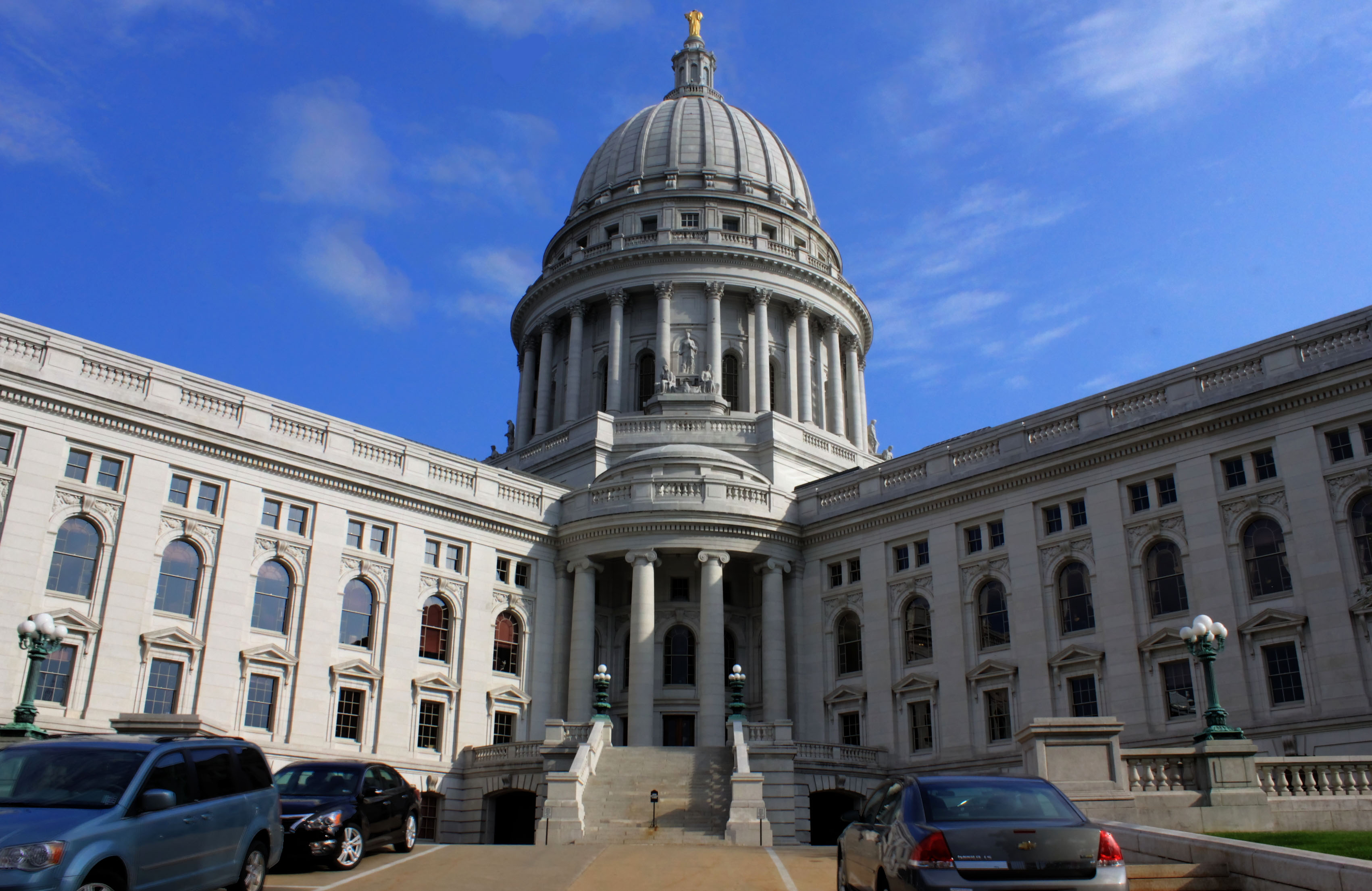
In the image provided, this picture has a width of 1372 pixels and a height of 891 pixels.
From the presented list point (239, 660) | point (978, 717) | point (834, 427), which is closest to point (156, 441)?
point (239, 660)

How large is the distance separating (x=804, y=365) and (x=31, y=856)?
62.1 meters

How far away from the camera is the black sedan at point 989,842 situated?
11.7 m

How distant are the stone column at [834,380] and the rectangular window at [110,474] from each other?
146 ft

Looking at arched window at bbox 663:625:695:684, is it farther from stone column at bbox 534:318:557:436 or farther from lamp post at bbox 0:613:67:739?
lamp post at bbox 0:613:67:739

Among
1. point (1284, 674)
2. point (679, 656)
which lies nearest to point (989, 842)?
point (1284, 674)

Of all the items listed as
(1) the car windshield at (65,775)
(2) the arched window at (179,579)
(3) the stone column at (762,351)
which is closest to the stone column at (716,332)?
(3) the stone column at (762,351)

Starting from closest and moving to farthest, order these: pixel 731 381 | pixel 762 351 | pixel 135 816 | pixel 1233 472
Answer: pixel 135 816 < pixel 1233 472 < pixel 762 351 < pixel 731 381

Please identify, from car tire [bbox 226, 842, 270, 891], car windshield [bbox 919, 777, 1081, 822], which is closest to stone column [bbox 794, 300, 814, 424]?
car tire [bbox 226, 842, 270, 891]

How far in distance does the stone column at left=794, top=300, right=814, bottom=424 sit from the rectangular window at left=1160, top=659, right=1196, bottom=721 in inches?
1334

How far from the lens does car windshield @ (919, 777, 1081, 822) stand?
A: 502 inches

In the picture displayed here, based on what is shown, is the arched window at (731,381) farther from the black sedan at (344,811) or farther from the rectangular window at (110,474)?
the black sedan at (344,811)

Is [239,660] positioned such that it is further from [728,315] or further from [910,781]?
[728,315]

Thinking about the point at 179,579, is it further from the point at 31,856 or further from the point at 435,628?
the point at 31,856

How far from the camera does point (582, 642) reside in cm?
5006
